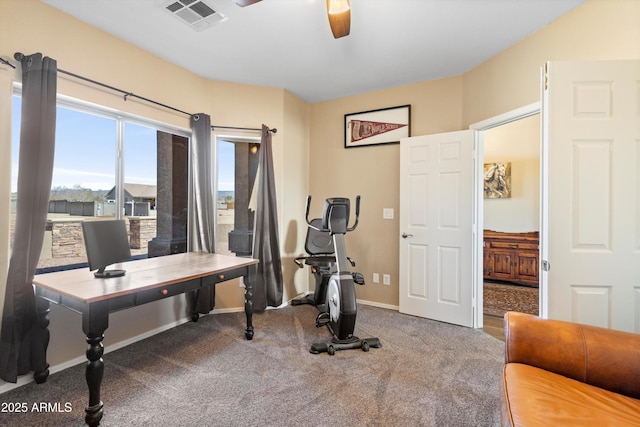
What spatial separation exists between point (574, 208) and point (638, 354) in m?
0.75

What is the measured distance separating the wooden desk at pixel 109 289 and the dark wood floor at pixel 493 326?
2.32 metres

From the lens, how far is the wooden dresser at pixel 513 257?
14.5 ft

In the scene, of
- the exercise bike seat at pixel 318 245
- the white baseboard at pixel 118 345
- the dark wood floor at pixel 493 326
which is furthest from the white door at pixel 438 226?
the exercise bike seat at pixel 318 245

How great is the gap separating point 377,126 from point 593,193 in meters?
2.37

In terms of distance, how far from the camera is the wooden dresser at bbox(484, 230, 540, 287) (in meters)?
4.41

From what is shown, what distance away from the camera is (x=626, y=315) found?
1.54 m

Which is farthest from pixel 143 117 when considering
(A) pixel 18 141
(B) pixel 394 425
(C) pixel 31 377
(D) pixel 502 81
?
(D) pixel 502 81

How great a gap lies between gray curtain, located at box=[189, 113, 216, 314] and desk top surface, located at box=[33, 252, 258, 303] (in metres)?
0.39

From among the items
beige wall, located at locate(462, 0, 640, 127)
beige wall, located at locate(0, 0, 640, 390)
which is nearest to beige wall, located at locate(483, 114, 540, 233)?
beige wall, located at locate(462, 0, 640, 127)

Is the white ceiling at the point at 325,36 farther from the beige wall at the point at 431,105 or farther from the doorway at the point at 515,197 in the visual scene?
the doorway at the point at 515,197

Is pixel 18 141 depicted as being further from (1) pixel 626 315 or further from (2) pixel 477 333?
(2) pixel 477 333

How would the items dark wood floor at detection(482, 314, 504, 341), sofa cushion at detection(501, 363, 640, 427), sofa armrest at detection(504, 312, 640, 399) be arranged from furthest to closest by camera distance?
dark wood floor at detection(482, 314, 504, 341)
sofa armrest at detection(504, 312, 640, 399)
sofa cushion at detection(501, 363, 640, 427)

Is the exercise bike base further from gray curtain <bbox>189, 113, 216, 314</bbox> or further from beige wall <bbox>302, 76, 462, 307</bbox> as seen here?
gray curtain <bbox>189, 113, 216, 314</bbox>

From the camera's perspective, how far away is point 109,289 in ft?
5.59
